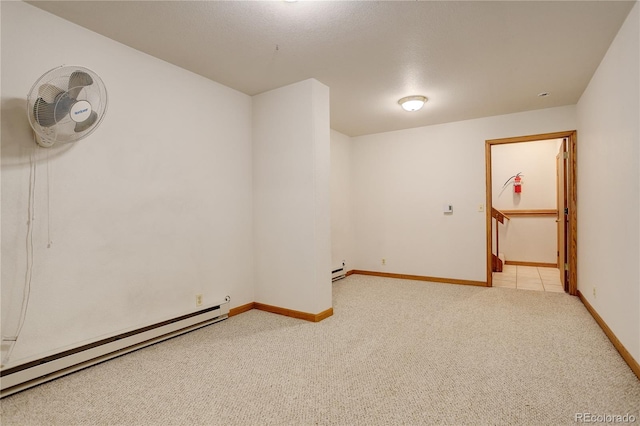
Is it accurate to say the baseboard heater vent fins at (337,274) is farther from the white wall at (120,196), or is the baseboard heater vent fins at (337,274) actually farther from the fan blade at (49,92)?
the fan blade at (49,92)

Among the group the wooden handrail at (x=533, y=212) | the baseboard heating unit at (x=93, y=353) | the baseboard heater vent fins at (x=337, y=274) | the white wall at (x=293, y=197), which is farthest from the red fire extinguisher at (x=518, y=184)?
the baseboard heating unit at (x=93, y=353)

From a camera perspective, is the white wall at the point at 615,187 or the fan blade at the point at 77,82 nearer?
the fan blade at the point at 77,82

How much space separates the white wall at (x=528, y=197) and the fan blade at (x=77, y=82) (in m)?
6.44

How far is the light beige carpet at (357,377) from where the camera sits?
5.52 feet

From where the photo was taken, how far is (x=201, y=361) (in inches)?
90.4

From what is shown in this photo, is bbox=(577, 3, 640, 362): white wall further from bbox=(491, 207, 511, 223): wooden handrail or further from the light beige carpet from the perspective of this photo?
bbox=(491, 207, 511, 223): wooden handrail

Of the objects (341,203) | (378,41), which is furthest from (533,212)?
(378,41)

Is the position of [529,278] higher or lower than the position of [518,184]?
lower

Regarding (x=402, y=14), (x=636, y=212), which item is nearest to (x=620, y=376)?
(x=636, y=212)

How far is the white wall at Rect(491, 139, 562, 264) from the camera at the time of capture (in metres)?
5.93

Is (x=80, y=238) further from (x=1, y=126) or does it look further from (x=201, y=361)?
(x=201, y=361)

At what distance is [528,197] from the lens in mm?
6125

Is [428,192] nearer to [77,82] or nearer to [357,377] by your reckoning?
[357,377]

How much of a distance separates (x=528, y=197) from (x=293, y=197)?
509cm
